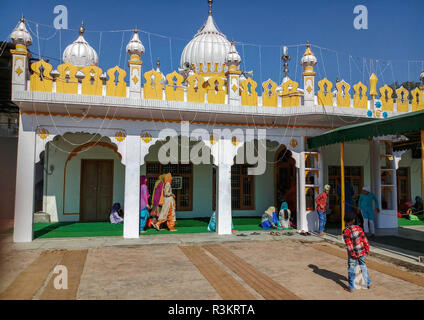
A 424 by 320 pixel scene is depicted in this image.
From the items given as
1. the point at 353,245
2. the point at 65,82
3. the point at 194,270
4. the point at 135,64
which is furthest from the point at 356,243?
the point at 65,82

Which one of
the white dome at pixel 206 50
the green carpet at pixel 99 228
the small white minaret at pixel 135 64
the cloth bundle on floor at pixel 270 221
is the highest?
the white dome at pixel 206 50

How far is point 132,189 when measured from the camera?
8.05 metres

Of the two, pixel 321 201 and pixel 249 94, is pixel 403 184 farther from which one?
pixel 249 94

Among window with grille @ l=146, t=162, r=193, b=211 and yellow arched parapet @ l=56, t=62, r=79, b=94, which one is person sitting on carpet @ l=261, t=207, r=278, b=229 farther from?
yellow arched parapet @ l=56, t=62, r=79, b=94

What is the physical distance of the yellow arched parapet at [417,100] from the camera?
9.69m

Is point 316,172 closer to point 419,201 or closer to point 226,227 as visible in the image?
point 226,227

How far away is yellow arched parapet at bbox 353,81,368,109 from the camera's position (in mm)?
9070

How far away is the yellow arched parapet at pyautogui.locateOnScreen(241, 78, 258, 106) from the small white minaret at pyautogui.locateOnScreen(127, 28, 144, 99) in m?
2.68

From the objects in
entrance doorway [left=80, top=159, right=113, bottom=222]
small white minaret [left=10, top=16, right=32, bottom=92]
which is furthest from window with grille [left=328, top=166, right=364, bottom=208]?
small white minaret [left=10, top=16, right=32, bottom=92]

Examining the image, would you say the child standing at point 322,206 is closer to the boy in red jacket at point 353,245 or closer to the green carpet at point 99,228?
the green carpet at point 99,228

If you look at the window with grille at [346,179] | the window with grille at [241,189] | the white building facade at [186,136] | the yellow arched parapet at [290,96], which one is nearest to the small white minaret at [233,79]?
the white building facade at [186,136]

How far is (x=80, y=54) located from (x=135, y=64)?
7733 millimetres

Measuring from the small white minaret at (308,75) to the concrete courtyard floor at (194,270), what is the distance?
3.75 m
